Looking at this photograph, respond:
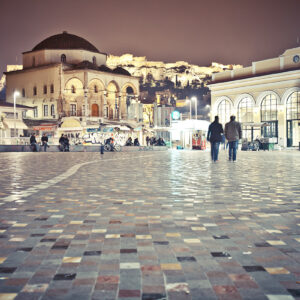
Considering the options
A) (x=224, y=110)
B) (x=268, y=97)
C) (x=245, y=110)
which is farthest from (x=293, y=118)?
(x=224, y=110)

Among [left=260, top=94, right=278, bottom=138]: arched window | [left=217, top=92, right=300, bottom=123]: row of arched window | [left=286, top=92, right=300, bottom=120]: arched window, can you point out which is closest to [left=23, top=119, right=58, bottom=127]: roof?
[left=217, top=92, right=300, bottom=123]: row of arched window

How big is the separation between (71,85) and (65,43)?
822 centimetres

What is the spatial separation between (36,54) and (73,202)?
214 feet

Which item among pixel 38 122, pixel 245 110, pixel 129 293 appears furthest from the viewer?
pixel 38 122

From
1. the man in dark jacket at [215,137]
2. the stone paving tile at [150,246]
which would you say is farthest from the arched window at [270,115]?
the stone paving tile at [150,246]

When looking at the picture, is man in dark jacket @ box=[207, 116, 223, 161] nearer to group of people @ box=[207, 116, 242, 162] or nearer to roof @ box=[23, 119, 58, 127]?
group of people @ box=[207, 116, 242, 162]

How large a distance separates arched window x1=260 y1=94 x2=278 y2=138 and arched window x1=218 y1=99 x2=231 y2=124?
184 inches

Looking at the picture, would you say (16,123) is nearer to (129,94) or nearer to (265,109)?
(129,94)

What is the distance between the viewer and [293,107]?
141 ft

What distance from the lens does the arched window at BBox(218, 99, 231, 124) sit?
49156 mm

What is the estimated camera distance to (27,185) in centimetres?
874

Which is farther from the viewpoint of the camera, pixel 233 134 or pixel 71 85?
pixel 71 85

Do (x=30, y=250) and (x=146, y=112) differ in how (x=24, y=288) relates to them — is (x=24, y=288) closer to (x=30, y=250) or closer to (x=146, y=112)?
(x=30, y=250)

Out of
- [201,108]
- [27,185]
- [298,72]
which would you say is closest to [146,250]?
[27,185]
